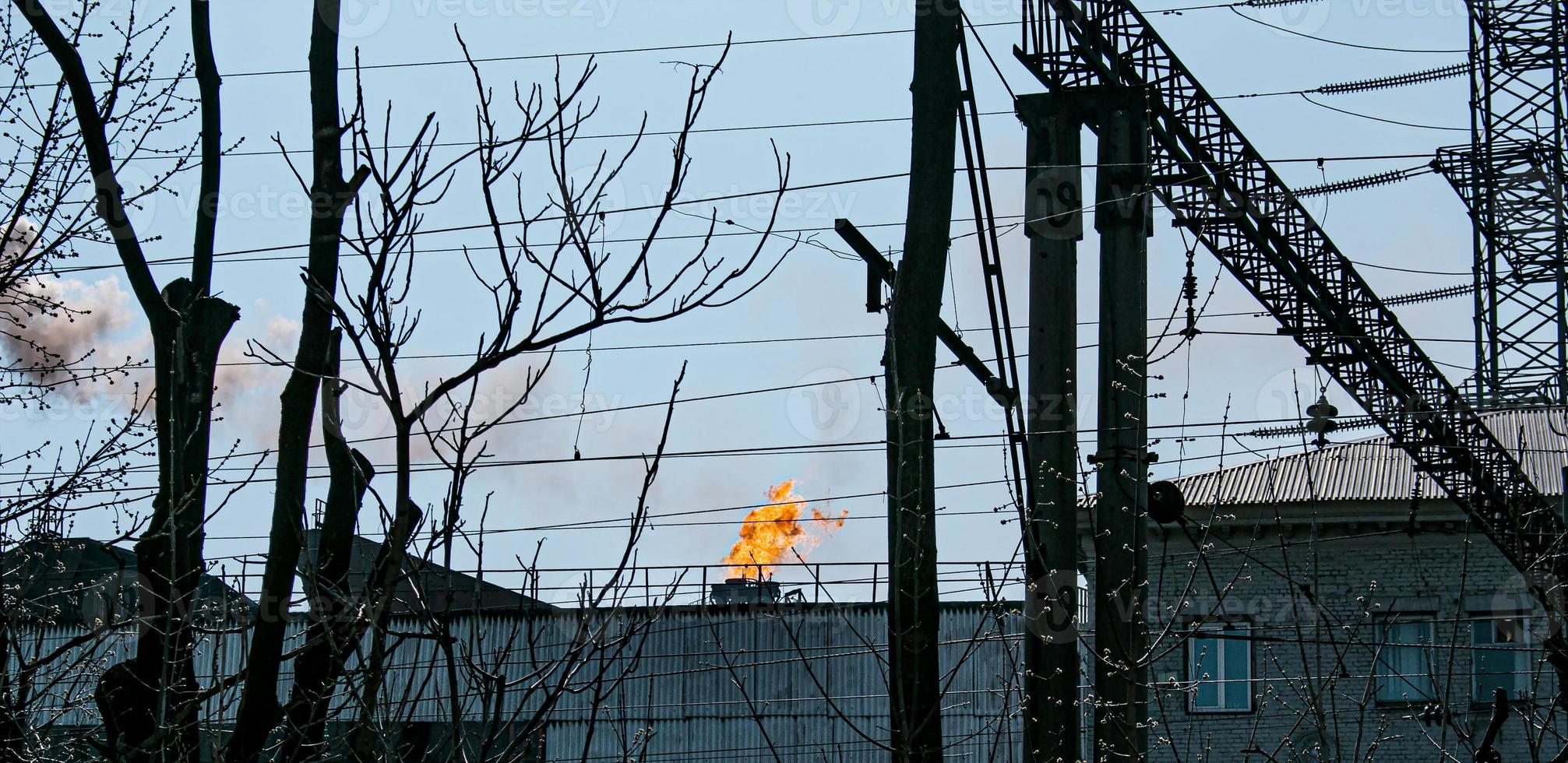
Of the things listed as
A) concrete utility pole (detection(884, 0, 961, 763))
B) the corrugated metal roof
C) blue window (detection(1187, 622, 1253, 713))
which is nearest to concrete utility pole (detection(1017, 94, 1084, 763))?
concrete utility pole (detection(884, 0, 961, 763))

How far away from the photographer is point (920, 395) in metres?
7.32

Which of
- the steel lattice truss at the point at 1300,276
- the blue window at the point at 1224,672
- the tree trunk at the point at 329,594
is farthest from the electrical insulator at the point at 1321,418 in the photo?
the blue window at the point at 1224,672

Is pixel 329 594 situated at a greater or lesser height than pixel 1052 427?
lesser

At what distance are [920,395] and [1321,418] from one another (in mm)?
5283

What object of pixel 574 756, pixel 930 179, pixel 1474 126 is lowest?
pixel 574 756

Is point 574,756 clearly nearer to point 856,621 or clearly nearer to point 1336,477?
point 856,621

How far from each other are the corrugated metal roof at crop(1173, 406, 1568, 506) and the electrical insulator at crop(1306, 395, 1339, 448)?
8.58 meters

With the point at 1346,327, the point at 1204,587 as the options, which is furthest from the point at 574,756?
the point at 1346,327

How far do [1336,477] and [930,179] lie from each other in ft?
53.2

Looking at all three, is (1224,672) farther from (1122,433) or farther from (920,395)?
(920,395)

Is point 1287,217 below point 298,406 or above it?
above

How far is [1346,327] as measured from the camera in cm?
1336

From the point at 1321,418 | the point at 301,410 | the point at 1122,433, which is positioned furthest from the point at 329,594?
the point at 1321,418

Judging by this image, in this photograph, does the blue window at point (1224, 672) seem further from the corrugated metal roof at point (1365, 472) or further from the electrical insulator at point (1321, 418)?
the electrical insulator at point (1321, 418)
